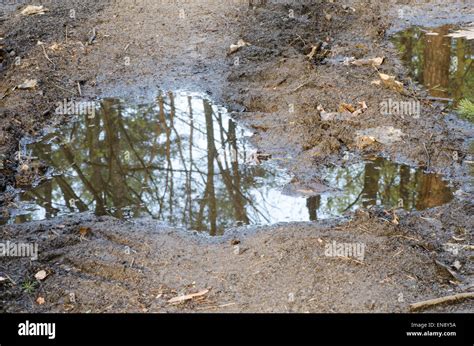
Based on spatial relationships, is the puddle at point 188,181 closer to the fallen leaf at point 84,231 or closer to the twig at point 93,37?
the fallen leaf at point 84,231

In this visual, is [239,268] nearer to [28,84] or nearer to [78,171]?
[78,171]

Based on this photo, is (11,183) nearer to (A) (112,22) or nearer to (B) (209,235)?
(B) (209,235)

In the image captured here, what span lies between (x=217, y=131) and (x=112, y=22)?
3820mm

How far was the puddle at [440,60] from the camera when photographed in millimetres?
9188

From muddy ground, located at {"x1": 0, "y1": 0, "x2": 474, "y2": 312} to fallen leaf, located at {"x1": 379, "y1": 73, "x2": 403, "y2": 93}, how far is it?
0.10m

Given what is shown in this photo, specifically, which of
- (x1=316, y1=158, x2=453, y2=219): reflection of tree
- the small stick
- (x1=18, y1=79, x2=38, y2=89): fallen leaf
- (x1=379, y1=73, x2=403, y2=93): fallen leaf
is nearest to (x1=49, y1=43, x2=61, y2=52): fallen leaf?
(x1=18, y1=79, x2=38, y2=89): fallen leaf

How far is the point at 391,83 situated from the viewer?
870 centimetres

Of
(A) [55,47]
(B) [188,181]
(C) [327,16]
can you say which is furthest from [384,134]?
(A) [55,47]

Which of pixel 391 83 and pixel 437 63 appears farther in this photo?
pixel 437 63

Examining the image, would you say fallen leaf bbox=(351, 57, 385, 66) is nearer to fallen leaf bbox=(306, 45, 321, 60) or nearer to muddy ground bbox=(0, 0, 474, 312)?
muddy ground bbox=(0, 0, 474, 312)

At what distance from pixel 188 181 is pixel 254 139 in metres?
1.15

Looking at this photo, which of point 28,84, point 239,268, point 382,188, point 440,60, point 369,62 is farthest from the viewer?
point 440,60

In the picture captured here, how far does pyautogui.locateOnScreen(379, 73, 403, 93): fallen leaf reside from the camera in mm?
8617

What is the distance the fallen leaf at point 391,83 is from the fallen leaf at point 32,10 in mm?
5907
